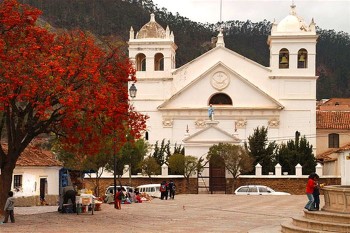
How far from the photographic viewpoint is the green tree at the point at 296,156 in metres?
55.4

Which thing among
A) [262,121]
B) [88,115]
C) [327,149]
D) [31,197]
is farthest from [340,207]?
[327,149]

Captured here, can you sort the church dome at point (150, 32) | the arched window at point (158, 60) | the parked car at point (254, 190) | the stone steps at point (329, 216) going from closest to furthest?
1. the stone steps at point (329, 216)
2. the parked car at point (254, 190)
3. the church dome at point (150, 32)
4. the arched window at point (158, 60)

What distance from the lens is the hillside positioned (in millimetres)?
141750

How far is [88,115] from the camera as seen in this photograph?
2491cm

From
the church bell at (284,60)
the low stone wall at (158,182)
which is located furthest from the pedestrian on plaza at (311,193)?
the church bell at (284,60)

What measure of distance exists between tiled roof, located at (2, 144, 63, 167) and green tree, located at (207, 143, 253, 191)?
45.4 ft

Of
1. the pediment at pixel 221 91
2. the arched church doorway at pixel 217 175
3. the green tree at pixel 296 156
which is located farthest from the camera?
the pediment at pixel 221 91

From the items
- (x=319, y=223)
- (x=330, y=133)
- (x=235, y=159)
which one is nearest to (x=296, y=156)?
(x=235, y=159)

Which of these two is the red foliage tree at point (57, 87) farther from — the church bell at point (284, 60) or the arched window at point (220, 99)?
the church bell at point (284, 60)

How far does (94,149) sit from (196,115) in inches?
1454

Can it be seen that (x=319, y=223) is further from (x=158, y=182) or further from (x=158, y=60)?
(x=158, y=60)

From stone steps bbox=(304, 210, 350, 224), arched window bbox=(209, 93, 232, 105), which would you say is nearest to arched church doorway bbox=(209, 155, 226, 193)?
arched window bbox=(209, 93, 232, 105)

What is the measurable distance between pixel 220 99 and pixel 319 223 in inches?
1771

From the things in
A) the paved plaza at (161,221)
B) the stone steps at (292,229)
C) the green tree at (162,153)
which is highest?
the green tree at (162,153)
